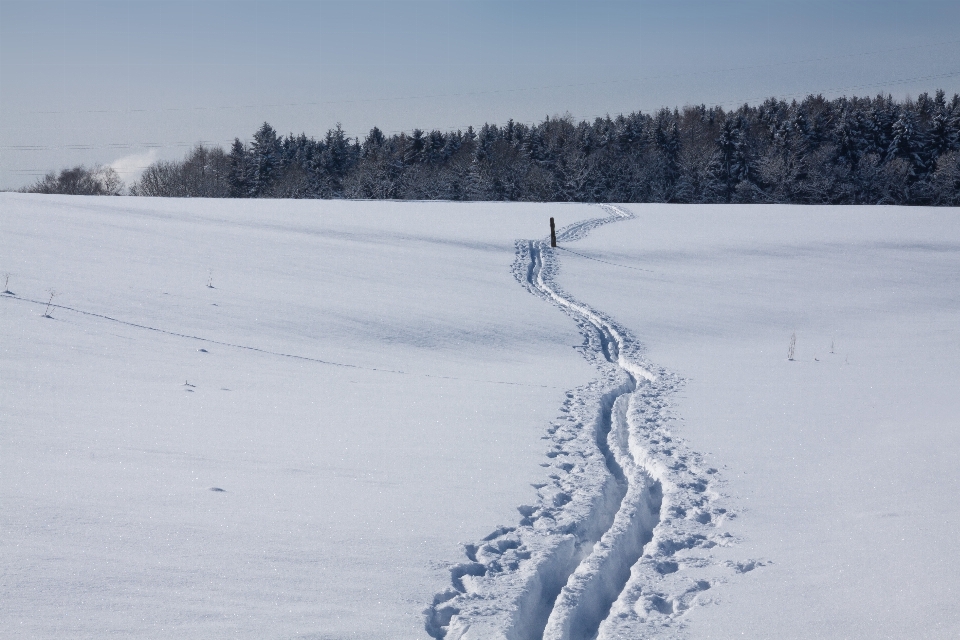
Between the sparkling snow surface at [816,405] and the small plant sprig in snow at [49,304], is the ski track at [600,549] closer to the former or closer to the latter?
the sparkling snow surface at [816,405]

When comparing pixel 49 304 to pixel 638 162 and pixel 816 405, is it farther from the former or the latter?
pixel 638 162

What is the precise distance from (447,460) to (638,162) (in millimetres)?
67397

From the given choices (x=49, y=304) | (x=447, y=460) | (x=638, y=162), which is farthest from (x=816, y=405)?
(x=638, y=162)

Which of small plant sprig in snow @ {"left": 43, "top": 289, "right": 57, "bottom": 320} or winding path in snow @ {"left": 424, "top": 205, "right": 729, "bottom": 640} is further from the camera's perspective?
small plant sprig in snow @ {"left": 43, "top": 289, "right": 57, "bottom": 320}

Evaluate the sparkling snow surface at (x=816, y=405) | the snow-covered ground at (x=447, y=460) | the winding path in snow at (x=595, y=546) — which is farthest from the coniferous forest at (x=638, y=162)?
the winding path in snow at (x=595, y=546)

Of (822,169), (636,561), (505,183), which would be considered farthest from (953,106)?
(636,561)

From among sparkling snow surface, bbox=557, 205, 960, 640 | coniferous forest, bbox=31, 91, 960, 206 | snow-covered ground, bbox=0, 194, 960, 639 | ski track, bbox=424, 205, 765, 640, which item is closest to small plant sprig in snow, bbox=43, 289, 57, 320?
snow-covered ground, bbox=0, 194, 960, 639

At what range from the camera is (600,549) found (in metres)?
5.13

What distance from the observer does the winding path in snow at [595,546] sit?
4254 millimetres

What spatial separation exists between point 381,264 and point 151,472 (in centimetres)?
1448

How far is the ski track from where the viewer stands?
4.24 meters

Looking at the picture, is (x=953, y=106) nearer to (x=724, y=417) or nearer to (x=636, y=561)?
(x=724, y=417)

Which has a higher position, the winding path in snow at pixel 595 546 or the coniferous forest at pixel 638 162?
the coniferous forest at pixel 638 162

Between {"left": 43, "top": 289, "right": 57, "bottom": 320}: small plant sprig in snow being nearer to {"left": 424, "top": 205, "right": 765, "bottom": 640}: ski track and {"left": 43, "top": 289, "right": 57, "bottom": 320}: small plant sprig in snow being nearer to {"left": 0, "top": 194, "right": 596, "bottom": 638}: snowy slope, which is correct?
{"left": 0, "top": 194, "right": 596, "bottom": 638}: snowy slope
